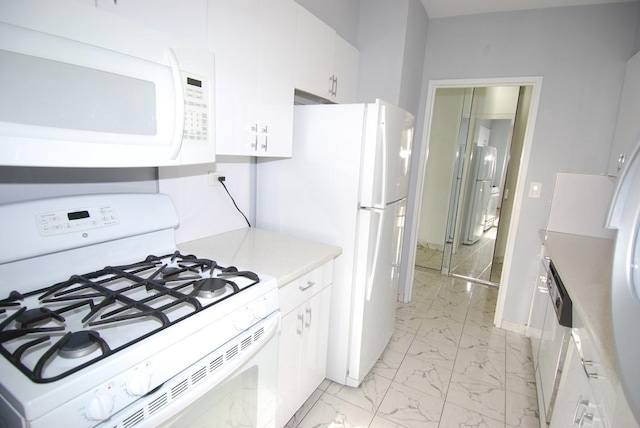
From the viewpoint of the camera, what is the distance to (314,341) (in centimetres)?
173

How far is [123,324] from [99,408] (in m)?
0.23

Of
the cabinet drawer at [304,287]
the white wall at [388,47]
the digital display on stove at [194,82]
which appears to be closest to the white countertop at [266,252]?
the cabinet drawer at [304,287]

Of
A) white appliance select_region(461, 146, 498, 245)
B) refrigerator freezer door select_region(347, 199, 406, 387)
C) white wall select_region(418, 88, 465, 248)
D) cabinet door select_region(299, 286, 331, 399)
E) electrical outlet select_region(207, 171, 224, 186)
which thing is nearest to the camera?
cabinet door select_region(299, 286, 331, 399)

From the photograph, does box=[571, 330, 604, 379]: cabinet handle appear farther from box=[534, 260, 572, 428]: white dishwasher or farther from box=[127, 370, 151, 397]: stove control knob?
box=[127, 370, 151, 397]: stove control knob

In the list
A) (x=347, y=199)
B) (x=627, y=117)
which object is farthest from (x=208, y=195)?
(x=627, y=117)

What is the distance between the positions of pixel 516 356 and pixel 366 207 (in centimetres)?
181

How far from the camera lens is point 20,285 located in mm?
981

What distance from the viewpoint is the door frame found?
267cm

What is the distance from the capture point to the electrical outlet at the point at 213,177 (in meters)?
1.75

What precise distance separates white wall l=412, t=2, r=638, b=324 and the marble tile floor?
48 cm

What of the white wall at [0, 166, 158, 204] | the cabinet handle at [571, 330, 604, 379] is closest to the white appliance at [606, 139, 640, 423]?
the cabinet handle at [571, 330, 604, 379]

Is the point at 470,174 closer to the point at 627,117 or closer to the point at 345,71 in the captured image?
the point at 627,117

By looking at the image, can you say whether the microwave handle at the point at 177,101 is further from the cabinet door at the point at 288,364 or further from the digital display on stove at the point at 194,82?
the cabinet door at the point at 288,364

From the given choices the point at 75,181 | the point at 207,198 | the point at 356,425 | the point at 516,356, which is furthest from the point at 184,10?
the point at 516,356
